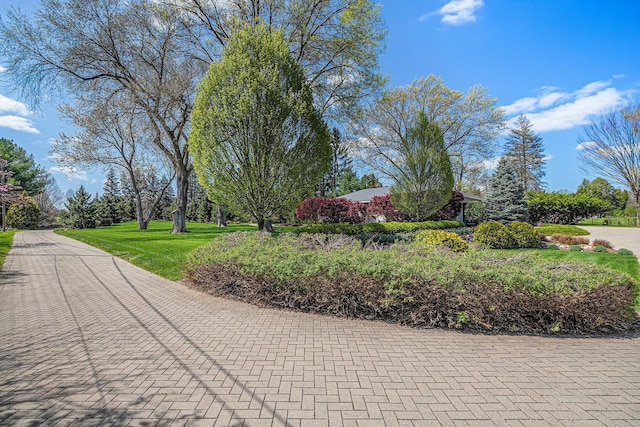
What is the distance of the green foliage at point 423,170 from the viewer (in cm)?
1664

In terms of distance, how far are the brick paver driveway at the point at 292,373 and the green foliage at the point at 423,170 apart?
13.8 metres

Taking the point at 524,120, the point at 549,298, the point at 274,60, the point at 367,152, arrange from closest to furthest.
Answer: the point at 549,298, the point at 274,60, the point at 367,152, the point at 524,120

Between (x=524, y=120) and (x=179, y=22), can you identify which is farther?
(x=524, y=120)

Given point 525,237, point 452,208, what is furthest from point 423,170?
point 452,208

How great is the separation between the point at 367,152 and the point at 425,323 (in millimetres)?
25008

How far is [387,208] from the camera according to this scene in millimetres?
23062

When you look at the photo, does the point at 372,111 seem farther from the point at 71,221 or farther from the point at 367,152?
the point at 71,221

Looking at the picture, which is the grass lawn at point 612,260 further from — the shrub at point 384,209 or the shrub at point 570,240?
the shrub at point 384,209

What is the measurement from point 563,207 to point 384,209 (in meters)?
15.4

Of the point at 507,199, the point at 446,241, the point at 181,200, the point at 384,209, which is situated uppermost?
the point at 181,200

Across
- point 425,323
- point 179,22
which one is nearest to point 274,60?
point 425,323

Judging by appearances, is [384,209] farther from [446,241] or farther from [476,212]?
[446,241]

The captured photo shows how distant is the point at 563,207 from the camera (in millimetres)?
25172

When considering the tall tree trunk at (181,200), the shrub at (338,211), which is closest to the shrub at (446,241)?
the shrub at (338,211)
